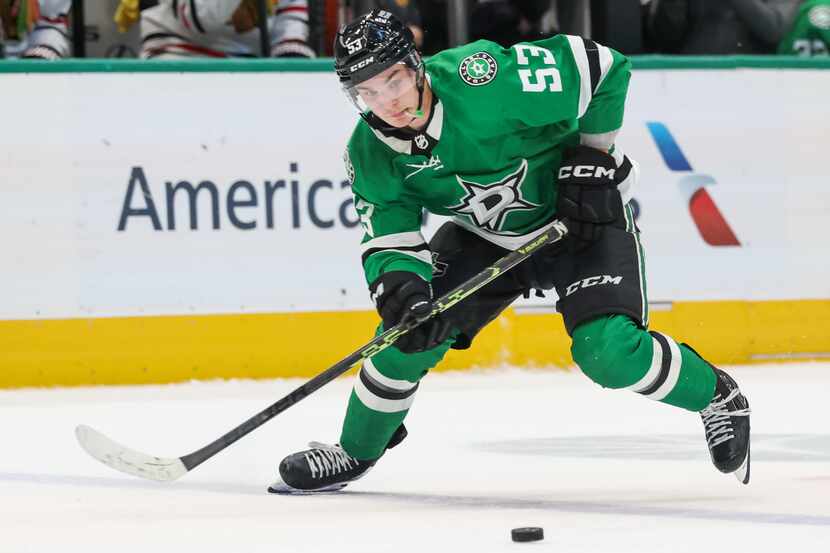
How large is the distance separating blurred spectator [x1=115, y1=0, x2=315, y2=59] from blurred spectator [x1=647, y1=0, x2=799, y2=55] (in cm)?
133

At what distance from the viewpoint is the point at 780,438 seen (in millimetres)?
3498

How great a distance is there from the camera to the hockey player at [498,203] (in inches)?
107

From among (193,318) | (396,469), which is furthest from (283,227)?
(396,469)

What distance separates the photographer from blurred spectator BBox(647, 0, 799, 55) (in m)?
5.34

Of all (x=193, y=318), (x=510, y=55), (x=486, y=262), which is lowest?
(x=193, y=318)

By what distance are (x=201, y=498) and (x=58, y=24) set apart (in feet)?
8.58

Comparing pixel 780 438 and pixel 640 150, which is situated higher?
pixel 640 150

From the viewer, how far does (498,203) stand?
2.89 metres

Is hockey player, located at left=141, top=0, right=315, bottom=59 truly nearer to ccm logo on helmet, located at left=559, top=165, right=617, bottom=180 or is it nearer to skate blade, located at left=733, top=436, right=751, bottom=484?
ccm logo on helmet, located at left=559, top=165, right=617, bottom=180

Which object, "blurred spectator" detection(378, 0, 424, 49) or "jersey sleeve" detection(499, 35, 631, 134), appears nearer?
"jersey sleeve" detection(499, 35, 631, 134)

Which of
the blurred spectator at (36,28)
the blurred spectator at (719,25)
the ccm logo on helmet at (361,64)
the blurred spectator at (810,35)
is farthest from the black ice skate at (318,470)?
the blurred spectator at (810,35)

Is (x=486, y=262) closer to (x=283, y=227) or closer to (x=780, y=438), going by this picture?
(x=780, y=438)

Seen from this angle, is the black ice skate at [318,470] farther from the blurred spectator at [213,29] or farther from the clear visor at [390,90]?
the blurred spectator at [213,29]

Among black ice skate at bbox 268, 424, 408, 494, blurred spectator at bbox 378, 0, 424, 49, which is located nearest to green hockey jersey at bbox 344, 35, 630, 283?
black ice skate at bbox 268, 424, 408, 494
